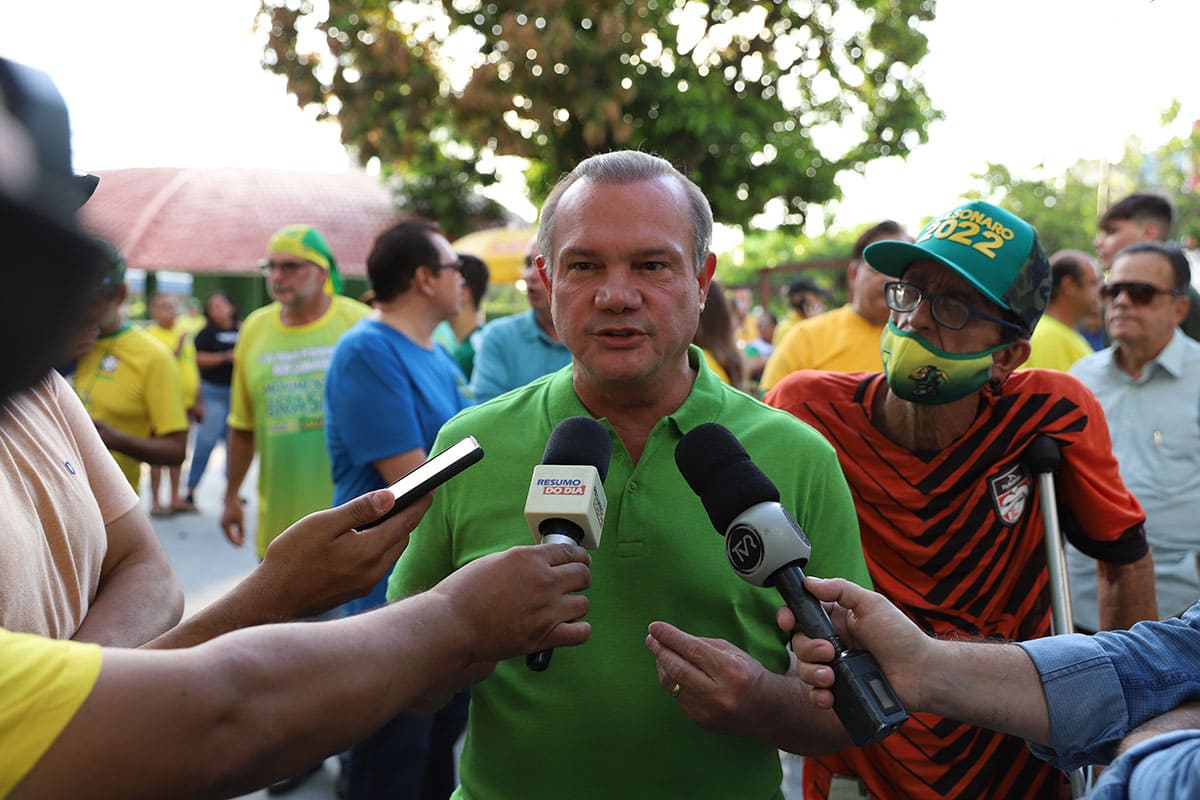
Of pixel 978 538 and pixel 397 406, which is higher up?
pixel 978 538

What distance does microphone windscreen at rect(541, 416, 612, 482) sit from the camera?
2033 millimetres

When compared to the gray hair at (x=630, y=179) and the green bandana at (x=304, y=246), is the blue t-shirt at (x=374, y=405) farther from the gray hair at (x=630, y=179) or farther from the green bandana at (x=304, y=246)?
Result: the gray hair at (x=630, y=179)

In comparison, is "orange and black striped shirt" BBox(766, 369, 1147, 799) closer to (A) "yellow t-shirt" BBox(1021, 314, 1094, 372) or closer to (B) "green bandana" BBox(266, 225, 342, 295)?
(A) "yellow t-shirt" BBox(1021, 314, 1094, 372)

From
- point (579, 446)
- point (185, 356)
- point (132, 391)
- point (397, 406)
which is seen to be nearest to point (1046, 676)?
point (579, 446)

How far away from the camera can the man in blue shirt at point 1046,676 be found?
1.80m

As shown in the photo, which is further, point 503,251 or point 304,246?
Answer: point 503,251

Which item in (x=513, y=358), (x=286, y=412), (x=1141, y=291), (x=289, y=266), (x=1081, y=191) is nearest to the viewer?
(x=1141, y=291)

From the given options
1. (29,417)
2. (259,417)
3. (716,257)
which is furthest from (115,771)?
(259,417)

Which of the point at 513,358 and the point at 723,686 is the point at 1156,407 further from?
the point at 723,686

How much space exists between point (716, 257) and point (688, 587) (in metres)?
0.91

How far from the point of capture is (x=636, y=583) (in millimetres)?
2303

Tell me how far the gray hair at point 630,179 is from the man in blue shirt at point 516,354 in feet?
10.1

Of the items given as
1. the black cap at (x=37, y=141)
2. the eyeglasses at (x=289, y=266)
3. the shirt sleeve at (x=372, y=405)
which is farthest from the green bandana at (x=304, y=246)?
the black cap at (x=37, y=141)

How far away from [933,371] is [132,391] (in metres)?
4.58
